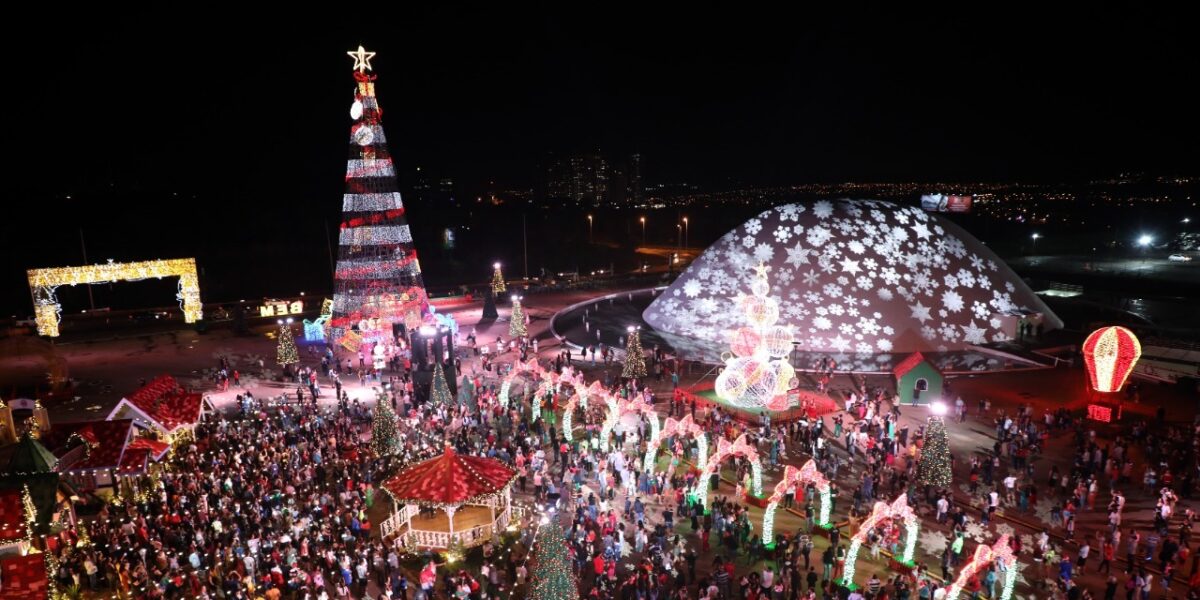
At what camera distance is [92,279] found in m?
41.2

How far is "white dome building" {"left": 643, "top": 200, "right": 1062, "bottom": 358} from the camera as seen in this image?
33719 mm

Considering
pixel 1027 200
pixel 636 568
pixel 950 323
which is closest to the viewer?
pixel 636 568

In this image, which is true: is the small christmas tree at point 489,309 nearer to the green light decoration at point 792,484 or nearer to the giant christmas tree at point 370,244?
the giant christmas tree at point 370,244

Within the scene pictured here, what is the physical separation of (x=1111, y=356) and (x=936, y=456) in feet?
33.6

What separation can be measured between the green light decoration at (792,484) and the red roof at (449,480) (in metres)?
6.05

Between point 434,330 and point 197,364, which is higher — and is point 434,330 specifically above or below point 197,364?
above

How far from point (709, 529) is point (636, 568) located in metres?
2.22

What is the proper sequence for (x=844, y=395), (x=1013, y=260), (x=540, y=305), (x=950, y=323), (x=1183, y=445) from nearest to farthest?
(x=1183, y=445)
(x=844, y=395)
(x=950, y=323)
(x=540, y=305)
(x=1013, y=260)

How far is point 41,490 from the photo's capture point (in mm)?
16922

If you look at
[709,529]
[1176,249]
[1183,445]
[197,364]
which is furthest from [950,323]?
[1176,249]

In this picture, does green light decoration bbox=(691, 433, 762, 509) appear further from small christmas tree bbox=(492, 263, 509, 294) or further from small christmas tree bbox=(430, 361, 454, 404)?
small christmas tree bbox=(492, 263, 509, 294)

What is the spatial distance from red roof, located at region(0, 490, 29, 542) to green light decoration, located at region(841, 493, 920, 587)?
56.2ft

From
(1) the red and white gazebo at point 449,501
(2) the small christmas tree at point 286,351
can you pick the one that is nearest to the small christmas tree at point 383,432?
(1) the red and white gazebo at point 449,501

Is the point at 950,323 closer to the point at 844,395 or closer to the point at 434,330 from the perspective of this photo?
the point at 844,395
